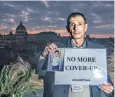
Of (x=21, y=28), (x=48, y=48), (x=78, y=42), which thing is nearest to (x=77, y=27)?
(x=78, y=42)

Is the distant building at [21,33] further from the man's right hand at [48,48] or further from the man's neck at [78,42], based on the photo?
the man's neck at [78,42]

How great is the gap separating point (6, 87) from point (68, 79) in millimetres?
508

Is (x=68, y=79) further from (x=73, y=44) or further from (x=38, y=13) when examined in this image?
(x=38, y=13)

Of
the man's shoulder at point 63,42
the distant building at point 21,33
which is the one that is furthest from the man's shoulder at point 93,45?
the distant building at point 21,33

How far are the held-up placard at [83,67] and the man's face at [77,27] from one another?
11 centimetres

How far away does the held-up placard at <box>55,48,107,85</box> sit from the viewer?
2455mm

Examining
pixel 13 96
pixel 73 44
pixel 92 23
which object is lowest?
pixel 13 96

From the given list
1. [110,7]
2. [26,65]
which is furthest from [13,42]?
[110,7]

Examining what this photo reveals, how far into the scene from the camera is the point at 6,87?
7.14 ft

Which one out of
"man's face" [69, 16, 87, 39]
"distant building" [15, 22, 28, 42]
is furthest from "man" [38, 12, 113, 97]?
"distant building" [15, 22, 28, 42]

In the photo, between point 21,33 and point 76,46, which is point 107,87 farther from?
point 21,33

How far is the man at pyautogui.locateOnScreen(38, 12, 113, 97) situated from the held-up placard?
0.14 ft

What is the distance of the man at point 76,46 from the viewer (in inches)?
96.2

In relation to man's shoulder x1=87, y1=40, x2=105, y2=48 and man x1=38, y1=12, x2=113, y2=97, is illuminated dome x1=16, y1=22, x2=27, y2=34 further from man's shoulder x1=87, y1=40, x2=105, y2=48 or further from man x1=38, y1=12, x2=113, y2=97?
man's shoulder x1=87, y1=40, x2=105, y2=48
